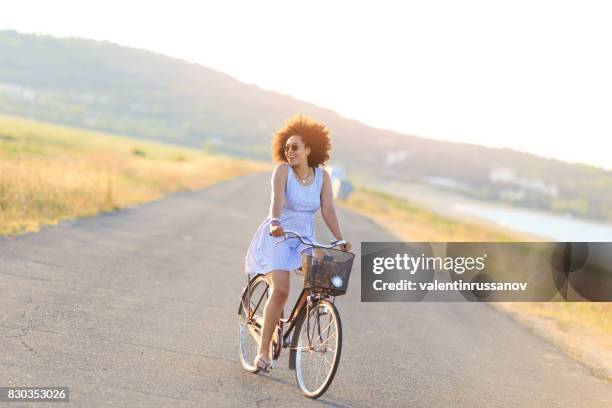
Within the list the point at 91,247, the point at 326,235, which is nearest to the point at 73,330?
the point at 91,247

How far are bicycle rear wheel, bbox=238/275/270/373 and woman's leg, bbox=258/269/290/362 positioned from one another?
33cm

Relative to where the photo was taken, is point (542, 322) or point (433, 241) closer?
point (542, 322)

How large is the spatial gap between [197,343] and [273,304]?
1.75m

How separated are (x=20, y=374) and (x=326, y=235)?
1926cm

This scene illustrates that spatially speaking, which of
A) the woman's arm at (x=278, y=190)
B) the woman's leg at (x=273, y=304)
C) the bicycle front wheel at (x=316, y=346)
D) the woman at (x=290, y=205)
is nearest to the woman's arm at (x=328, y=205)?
the woman at (x=290, y=205)

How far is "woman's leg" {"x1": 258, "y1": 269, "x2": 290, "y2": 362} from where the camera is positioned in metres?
6.95

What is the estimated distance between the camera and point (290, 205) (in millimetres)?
6949

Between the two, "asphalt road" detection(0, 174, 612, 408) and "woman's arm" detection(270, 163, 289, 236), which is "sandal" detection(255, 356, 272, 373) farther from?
"woman's arm" detection(270, 163, 289, 236)

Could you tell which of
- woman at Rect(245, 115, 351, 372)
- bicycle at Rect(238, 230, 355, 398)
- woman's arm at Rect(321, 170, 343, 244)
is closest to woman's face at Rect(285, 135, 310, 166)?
woman at Rect(245, 115, 351, 372)

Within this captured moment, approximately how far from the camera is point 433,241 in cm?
2994

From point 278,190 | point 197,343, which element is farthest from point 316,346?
point 197,343

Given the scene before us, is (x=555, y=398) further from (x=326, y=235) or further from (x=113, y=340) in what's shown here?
(x=326, y=235)

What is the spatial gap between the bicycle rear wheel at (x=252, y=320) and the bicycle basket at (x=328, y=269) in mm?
1006

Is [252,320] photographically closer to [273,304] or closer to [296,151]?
[273,304]
